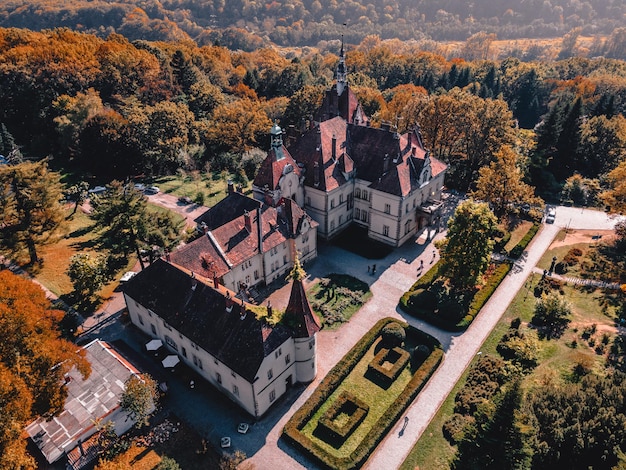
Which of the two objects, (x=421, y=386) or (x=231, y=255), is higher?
(x=231, y=255)

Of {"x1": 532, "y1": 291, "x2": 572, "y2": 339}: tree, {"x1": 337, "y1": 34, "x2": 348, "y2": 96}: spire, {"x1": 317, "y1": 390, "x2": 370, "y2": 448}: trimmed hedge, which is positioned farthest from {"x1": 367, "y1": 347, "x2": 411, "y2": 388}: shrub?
{"x1": 337, "y1": 34, "x2": 348, "y2": 96}: spire

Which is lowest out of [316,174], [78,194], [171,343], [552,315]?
[552,315]

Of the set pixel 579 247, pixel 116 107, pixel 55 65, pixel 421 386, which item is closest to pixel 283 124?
pixel 116 107

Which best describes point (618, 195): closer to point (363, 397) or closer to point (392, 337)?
point (392, 337)

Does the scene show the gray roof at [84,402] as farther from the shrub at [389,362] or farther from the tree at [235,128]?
the tree at [235,128]

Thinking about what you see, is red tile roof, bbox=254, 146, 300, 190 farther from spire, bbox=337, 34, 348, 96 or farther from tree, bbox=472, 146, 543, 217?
tree, bbox=472, 146, 543, 217

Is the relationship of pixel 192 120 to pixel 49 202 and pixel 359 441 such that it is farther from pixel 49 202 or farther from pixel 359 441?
pixel 359 441

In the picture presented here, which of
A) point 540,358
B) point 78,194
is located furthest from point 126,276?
point 540,358
